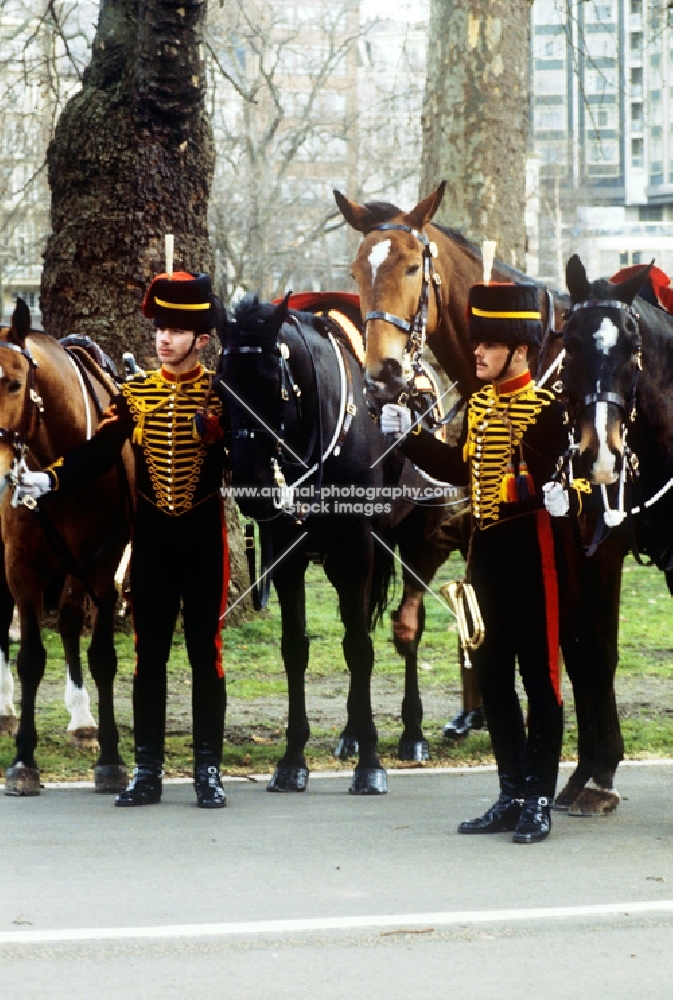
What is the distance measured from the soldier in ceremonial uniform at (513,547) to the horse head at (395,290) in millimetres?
608

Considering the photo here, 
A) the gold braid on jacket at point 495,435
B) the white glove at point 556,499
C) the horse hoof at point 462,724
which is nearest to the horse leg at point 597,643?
the gold braid on jacket at point 495,435

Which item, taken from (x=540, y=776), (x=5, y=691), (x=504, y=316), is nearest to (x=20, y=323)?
(x=504, y=316)

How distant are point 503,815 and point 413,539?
2939 millimetres

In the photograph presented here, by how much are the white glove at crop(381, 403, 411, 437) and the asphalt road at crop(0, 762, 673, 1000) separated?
1.59 metres

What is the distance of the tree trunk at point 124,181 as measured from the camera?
11.4m

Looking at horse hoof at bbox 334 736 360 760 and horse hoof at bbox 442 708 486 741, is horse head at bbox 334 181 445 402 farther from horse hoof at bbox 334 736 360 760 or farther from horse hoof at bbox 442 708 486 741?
horse hoof at bbox 442 708 486 741

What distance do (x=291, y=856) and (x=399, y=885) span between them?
59cm

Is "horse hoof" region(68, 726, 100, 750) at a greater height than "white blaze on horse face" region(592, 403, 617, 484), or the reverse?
"white blaze on horse face" region(592, 403, 617, 484)

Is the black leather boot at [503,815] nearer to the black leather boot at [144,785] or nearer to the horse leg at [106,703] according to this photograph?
the black leather boot at [144,785]

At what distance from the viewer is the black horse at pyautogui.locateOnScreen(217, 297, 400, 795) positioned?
7.07 metres

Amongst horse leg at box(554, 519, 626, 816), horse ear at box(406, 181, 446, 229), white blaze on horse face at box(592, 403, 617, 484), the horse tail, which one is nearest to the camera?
white blaze on horse face at box(592, 403, 617, 484)

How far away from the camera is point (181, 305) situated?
7.31 meters

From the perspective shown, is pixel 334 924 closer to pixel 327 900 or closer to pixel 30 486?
pixel 327 900

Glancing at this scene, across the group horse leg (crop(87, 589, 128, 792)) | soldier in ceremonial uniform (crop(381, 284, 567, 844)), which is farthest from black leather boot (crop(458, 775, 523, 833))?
horse leg (crop(87, 589, 128, 792))
